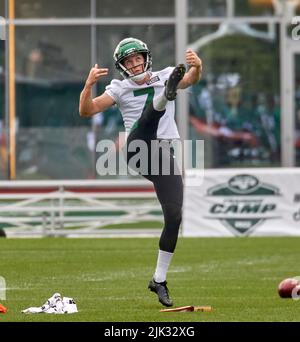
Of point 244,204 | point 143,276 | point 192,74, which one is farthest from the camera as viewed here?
point 244,204

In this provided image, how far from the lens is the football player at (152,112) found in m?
10.7

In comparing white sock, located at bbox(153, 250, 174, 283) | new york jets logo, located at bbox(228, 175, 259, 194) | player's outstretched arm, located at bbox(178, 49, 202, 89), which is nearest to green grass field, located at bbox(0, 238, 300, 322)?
white sock, located at bbox(153, 250, 174, 283)

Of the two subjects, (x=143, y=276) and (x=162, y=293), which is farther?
(x=143, y=276)

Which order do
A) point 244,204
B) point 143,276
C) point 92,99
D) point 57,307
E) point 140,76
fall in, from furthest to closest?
point 244,204
point 143,276
point 140,76
point 92,99
point 57,307

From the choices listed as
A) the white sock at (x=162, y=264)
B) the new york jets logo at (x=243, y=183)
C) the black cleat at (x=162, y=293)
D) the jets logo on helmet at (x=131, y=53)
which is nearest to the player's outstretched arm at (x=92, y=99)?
the jets logo on helmet at (x=131, y=53)

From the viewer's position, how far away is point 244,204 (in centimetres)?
1964

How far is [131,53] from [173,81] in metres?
0.67

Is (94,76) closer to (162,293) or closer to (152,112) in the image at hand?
(152,112)

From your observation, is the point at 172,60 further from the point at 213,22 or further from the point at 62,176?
the point at 62,176

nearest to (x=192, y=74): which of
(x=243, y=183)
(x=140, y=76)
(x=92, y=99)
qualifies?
(x=140, y=76)

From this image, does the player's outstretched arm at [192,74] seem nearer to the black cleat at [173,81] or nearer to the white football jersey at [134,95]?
the white football jersey at [134,95]

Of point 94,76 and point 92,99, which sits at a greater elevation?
point 94,76

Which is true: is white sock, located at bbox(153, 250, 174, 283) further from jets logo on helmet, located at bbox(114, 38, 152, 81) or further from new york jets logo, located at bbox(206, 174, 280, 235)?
new york jets logo, located at bbox(206, 174, 280, 235)

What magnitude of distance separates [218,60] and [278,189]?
7.37 m
